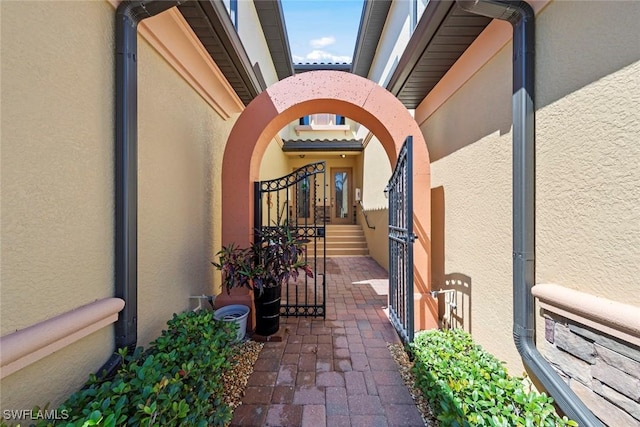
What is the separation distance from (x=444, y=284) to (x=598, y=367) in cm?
179

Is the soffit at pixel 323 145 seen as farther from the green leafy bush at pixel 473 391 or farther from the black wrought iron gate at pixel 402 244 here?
the green leafy bush at pixel 473 391

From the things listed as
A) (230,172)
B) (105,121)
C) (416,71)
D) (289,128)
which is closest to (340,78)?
(416,71)

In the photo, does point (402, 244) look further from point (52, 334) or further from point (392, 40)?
point (392, 40)

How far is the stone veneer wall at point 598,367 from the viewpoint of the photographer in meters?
1.26

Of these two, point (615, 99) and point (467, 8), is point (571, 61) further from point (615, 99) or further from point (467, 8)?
point (467, 8)

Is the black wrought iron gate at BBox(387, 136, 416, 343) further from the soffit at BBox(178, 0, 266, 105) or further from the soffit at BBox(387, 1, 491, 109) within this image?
the soffit at BBox(178, 0, 266, 105)

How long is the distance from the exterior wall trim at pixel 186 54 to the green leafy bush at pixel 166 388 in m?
2.42

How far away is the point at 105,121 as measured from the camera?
176 cm

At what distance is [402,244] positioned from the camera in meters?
2.91

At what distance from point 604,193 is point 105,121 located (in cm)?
305

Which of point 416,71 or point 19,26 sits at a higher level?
point 416,71

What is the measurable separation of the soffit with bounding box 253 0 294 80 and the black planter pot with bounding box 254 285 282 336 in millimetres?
6101

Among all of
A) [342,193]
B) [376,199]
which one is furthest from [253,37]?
[342,193]

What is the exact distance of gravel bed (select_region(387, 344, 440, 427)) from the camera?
74.9 inches
